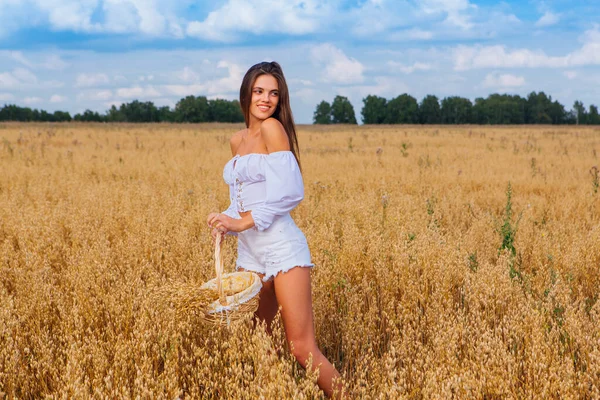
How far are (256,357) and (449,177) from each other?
7454 millimetres

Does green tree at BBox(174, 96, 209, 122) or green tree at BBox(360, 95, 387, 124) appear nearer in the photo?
green tree at BBox(174, 96, 209, 122)

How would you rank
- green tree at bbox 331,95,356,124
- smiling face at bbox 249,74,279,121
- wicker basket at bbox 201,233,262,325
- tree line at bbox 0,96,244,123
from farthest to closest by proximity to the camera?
green tree at bbox 331,95,356,124, tree line at bbox 0,96,244,123, smiling face at bbox 249,74,279,121, wicker basket at bbox 201,233,262,325

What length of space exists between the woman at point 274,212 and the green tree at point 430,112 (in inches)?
4505

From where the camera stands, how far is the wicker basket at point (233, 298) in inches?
92.3

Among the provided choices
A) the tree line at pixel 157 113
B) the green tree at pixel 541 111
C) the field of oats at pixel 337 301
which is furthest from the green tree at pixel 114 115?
the field of oats at pixel 337 301

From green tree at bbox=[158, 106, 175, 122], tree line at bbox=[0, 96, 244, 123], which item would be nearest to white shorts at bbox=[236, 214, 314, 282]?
tree line at bbox=[0, 96, 244, 123]

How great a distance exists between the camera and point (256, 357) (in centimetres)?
244

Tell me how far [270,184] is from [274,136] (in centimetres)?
25

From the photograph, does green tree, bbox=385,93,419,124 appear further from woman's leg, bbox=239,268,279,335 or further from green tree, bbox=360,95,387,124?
woman's leg, bbox=239,268,279,335

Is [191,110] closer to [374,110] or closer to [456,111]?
[374,110]

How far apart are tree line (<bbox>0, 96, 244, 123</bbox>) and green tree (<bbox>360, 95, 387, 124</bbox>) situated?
97.2ft

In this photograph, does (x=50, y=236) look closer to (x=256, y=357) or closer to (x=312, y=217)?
(x=312, y=217)

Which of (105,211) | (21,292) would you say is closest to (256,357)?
(21,292)

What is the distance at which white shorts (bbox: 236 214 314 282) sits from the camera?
2500 millimetres
